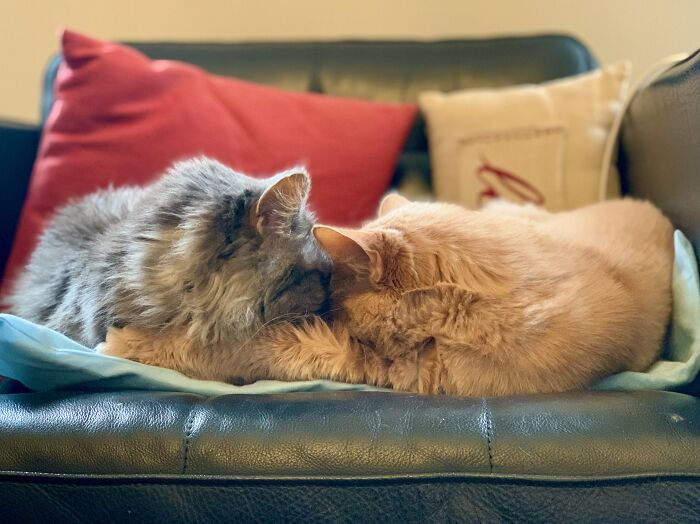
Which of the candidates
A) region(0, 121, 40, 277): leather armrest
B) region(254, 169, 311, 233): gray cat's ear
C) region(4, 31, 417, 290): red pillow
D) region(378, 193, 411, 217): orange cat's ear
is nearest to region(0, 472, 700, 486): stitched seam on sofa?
region(254, 169, 311, 233): gray cat's ear

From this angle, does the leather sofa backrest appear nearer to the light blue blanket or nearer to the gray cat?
the light blue blanket

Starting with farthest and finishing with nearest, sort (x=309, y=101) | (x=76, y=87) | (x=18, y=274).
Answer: (x=309, y=101)
(x=76, y=87)
(x=18, y=274)

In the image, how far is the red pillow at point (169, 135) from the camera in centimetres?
148

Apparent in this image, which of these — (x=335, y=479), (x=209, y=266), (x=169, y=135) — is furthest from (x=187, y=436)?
(x=169, y=135)

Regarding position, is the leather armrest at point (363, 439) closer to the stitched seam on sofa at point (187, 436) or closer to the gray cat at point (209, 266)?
the stitched seam on sofa at point (187, 436)

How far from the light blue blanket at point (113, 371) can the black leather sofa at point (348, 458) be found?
32 mm

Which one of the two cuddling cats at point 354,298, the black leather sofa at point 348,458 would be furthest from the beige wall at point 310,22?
the black leather sofa at point 348,458

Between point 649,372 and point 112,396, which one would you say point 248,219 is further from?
point 649,372

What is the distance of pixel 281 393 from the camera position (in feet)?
2.90

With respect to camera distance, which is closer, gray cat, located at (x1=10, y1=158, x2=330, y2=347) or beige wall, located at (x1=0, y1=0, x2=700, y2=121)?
gray cat, located at (x1=10, y1=158, x2=330, y2=347)

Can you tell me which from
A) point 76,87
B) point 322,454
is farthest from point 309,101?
point 322,454

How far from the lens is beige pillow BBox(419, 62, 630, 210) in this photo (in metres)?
1.62

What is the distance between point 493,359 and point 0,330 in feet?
2.21

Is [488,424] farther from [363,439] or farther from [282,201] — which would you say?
[282,201]
